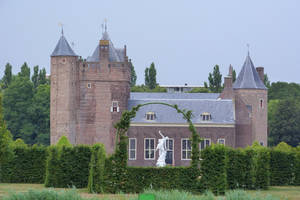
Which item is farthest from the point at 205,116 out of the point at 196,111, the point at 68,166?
the point at 68,166

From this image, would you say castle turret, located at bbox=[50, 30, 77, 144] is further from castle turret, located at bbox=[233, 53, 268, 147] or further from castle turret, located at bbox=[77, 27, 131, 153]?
castle turret, located at bbox=[233, 53, 268, 147]

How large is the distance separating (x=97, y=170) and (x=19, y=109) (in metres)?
46.0

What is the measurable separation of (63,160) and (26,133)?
39329mm

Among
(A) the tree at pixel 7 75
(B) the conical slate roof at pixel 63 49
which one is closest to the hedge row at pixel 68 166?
(B) the conical slate roof at pixel 63 49

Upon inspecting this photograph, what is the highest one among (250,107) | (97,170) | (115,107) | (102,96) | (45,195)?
(102,96)

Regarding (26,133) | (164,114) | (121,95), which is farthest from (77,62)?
(26,133)

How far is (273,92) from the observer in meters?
101

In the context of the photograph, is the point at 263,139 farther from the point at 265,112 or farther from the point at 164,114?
the point at 164,114

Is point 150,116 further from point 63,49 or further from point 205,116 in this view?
point 63,49

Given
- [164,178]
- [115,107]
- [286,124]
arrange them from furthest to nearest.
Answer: [286,124], [115,107], [164,178]

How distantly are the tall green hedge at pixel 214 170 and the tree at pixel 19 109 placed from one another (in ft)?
152

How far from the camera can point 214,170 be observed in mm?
27812

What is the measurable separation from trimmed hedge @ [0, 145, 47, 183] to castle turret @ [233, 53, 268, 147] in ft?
81.0

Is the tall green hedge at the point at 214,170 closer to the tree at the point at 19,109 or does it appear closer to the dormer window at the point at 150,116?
the dormer window at the point at 150,116
